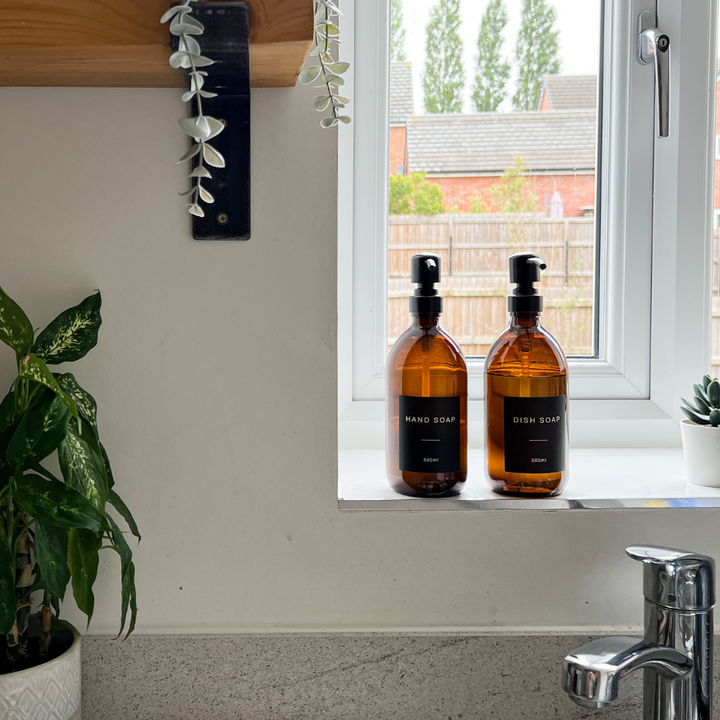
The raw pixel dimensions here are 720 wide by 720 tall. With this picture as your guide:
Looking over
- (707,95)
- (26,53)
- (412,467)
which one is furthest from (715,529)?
(26,53)

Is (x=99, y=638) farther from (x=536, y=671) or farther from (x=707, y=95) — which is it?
(x=707, y=95)

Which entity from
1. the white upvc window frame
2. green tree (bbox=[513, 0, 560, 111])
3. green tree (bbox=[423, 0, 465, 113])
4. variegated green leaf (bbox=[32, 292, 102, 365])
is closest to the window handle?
the white upvc window frame

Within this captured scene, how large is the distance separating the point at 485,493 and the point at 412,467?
98 millimetres

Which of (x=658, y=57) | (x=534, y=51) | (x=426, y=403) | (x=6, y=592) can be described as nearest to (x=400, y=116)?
(x=534, y=51)

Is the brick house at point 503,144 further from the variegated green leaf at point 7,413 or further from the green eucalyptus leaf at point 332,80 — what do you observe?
the variegated green leaf at point 7,413

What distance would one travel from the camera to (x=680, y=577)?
2.28 feet

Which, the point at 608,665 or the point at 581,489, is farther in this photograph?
the point at 581,489

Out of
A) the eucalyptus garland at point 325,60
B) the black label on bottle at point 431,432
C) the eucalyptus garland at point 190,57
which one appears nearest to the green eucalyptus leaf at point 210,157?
the eucalyptus garland at point 190,57

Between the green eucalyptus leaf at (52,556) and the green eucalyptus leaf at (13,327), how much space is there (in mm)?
166

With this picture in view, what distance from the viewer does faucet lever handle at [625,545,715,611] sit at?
27.3 inches

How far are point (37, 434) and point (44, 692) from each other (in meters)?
0.26

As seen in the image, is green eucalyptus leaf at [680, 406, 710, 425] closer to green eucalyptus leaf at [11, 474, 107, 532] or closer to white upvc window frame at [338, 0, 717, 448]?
white upvc window frame at [338, 0, 717, 448]

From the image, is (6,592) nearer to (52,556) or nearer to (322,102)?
(52,556)

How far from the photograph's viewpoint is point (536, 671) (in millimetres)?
805
